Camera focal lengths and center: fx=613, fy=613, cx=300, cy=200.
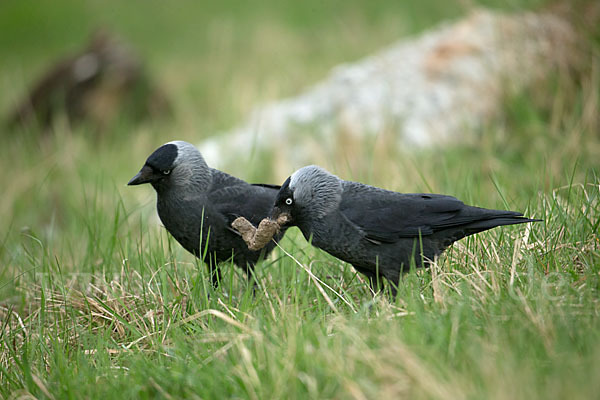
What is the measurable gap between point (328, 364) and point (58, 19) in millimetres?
18900

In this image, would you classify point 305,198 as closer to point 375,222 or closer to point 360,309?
point 375,222

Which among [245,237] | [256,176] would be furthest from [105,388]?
[256,176]

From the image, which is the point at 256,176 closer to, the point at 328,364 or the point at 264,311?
the point at 264,311

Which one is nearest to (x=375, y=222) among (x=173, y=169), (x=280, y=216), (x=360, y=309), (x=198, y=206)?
(x=280, y=216)

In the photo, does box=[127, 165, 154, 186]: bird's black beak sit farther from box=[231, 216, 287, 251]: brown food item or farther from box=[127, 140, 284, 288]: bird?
box=[231, 216, 287, 251]: brown food item

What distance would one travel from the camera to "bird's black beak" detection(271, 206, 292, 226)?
11.3 ft

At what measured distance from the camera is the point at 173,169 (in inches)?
148

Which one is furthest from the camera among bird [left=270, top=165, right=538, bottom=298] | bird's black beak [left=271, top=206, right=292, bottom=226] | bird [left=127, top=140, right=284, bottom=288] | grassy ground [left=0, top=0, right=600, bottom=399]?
bird [left=127, top=140, right=284, bottom=288]

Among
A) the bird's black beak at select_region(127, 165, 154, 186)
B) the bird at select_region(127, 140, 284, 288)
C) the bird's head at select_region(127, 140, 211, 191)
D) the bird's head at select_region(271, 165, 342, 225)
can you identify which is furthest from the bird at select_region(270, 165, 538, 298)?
the bird's black beak at select_region(127, 165, 154, 186)

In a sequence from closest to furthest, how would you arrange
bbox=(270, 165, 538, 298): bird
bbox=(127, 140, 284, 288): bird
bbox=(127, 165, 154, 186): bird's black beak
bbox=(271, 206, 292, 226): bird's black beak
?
1. bbox=(270, 165, 538, 298): bird
2. bbox=(271, 206, 292, 226): bird's black beak
3. bbox=(127, 165, 154, 186): bird's black beak
4. bbox=(127, 140, 284, 288): bird

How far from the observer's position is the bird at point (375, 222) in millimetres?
3336

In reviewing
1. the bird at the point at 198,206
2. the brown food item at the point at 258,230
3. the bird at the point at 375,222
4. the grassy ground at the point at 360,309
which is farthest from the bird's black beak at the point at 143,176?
the bird at the point at 375,222

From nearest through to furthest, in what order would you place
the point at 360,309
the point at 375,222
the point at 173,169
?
the point at 360,309, the point at 375,222, the point at 173,169

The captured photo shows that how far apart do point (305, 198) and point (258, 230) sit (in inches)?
12.7
